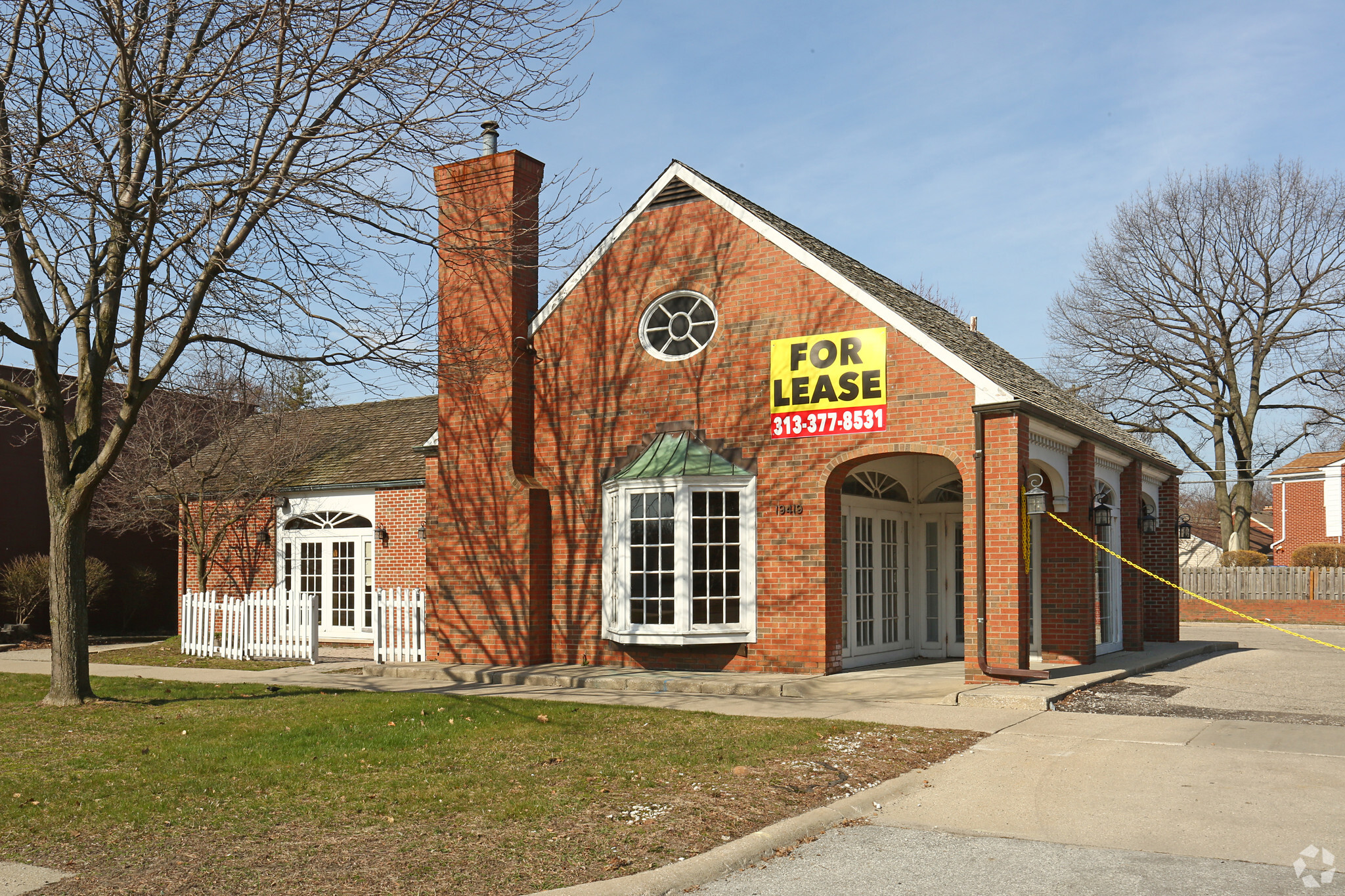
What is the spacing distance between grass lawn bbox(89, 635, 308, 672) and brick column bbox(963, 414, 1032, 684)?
34.0 ft

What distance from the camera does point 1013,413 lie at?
12719 mm

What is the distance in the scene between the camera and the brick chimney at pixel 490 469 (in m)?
15.4

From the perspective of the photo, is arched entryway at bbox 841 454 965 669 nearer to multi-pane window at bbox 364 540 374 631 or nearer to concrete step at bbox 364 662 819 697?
concrete step at bbox 364 662 819 697

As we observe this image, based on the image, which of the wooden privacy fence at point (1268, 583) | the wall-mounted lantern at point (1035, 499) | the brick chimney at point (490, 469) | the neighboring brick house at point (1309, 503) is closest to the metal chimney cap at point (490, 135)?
the brick chimney at point (490, 469)

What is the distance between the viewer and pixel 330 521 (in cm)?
2177

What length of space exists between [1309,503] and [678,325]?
141 feet

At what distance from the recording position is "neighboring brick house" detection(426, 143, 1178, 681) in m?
13.8

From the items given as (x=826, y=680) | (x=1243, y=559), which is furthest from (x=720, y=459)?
(x=1243, y=559)

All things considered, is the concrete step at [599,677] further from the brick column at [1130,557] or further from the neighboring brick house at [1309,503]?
the neighboring brick house at [1309,503]

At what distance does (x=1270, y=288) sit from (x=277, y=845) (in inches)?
1519

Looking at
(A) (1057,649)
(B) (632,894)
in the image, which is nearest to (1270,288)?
(A) (1057,649)

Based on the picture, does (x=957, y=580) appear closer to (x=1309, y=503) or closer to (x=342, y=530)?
(x=342, y=530)

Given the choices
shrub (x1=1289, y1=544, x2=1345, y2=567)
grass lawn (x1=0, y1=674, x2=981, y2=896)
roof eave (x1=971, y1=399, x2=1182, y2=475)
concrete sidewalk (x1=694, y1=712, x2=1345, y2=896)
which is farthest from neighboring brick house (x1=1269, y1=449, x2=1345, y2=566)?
grass lawn (x1=0, y1=674, x2=981, y2=896)

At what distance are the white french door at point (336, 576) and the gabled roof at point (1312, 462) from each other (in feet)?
134
